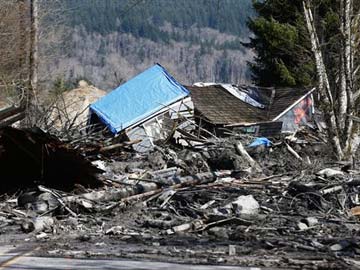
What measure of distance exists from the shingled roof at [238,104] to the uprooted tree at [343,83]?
38.2 feet

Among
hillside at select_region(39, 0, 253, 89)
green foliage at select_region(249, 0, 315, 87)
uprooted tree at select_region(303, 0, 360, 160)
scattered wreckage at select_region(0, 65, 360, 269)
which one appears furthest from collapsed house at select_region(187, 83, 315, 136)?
scattered wreckage at select_region(0, 65, 360, 269)

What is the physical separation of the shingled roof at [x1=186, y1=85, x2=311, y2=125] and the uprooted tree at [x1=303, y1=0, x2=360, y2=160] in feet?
38.2

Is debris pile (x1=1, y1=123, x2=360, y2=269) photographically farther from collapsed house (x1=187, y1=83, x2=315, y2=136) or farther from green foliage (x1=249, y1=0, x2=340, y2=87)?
green foliage (x1=249, y1=0, x2=340, y2=87)

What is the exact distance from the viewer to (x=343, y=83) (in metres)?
17.3

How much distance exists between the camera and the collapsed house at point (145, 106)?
1016 inches

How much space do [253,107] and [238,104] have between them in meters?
0.85

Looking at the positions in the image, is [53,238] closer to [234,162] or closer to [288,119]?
[234,162]

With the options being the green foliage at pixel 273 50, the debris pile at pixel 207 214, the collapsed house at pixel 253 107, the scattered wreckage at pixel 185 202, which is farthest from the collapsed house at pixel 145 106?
the debris pile at pixel 207 214

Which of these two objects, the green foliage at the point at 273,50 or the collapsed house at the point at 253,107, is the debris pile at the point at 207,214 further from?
the green foliage at the point at 273,50

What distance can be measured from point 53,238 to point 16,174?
394cm

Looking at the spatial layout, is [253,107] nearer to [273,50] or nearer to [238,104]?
[238,104]

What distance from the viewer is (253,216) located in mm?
10219

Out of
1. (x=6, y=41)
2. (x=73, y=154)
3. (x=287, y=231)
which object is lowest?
(x=287, y=231)

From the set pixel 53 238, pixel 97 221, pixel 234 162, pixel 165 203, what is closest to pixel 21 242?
pixel 53 238
